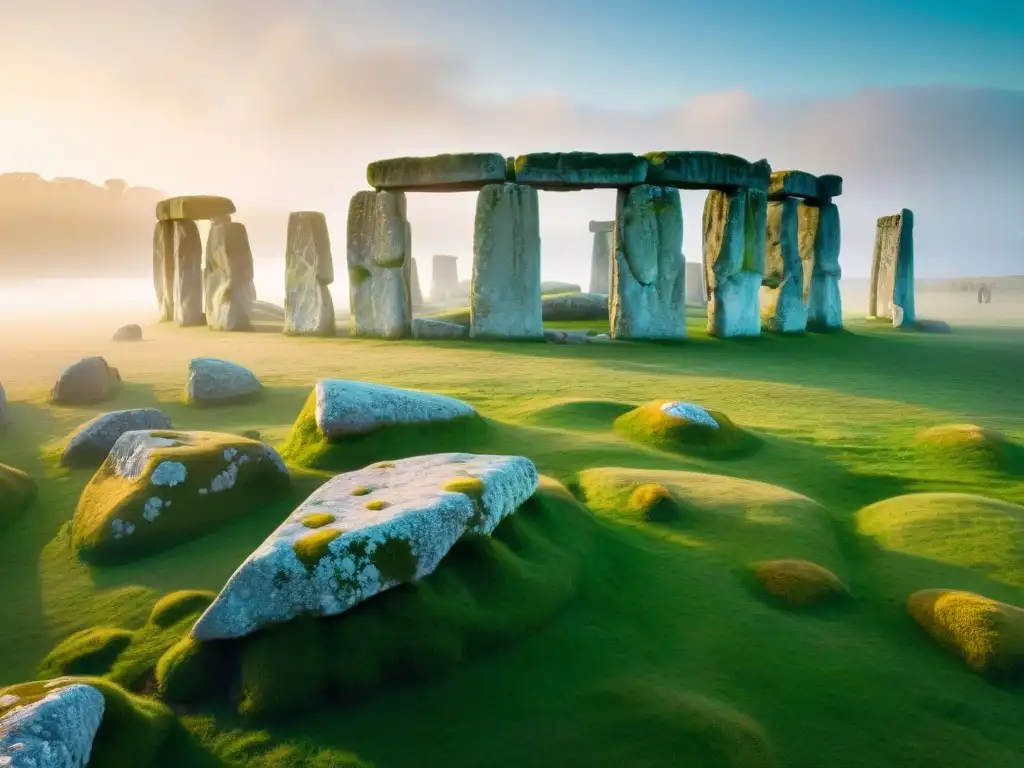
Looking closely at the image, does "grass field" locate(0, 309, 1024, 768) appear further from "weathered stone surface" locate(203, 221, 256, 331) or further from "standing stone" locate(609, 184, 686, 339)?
"weathered stone surface" locate(203, 221, 256, 331)

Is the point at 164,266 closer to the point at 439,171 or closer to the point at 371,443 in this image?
the point at 439,171

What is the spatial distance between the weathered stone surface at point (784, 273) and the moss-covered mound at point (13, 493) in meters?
16.3

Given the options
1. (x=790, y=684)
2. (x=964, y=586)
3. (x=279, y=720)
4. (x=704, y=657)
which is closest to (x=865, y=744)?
(x=790, y=684)

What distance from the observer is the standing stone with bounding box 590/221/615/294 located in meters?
34.3

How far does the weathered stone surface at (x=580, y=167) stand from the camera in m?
15.9

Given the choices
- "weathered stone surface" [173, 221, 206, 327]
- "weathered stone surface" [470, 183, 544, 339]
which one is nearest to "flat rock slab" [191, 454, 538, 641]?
"weathered stone surface" [470, 183, 544, 339]

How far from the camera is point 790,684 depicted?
3.72 meters

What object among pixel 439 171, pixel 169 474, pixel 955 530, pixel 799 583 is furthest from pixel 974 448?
pixel 439 171

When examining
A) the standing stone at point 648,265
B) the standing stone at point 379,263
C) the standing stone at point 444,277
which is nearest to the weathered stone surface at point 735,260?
the standing stone at point 648,265

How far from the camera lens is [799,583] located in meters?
4.57

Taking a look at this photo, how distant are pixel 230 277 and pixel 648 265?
11483 millimetres

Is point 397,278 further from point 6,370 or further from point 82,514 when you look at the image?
point 82,514

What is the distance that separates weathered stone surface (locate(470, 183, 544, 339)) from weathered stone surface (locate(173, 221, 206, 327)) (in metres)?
10.6

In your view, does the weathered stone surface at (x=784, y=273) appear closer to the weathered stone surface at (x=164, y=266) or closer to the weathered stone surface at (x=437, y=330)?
the weathered stone surface at (x=437, y=330)
